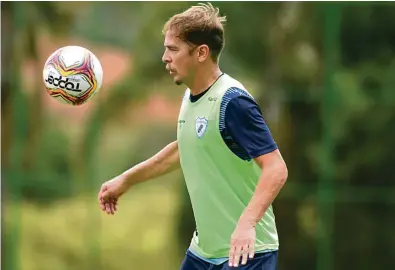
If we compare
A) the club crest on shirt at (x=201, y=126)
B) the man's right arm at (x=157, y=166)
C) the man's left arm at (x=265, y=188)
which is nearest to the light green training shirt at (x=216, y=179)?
the club crest on shirt at (x=201, y=126)

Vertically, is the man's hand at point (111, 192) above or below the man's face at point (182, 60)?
below

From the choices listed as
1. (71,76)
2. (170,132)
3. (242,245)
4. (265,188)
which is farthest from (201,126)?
(170,132)

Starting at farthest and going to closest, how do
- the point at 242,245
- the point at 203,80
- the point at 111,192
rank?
the point at 111,192
the point at 203,80
the point at 242,245

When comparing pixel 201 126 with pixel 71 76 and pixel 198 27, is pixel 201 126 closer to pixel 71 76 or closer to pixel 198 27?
pixel 198 27

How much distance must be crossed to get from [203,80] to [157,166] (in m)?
0.64

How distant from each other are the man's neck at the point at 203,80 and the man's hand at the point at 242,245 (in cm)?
76

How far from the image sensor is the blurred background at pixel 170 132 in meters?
9.23

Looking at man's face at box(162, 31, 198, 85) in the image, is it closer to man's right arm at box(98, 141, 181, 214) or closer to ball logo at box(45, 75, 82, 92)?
man's right arm at box(98, 141, 181, 214)

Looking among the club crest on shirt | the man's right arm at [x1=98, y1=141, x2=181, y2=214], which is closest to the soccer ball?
the man's right arm at [x1=98, y1=141, x2=181, y2=214]

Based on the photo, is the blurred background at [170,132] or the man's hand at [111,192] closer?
the man's hand at [111,192]

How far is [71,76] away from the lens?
5.45 m

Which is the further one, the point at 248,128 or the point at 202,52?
the point at 202,52

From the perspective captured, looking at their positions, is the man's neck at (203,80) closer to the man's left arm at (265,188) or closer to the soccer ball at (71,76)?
the man's left arm at (265,188)

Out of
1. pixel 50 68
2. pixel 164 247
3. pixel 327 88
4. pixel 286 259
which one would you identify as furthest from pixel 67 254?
pixel 50 68
